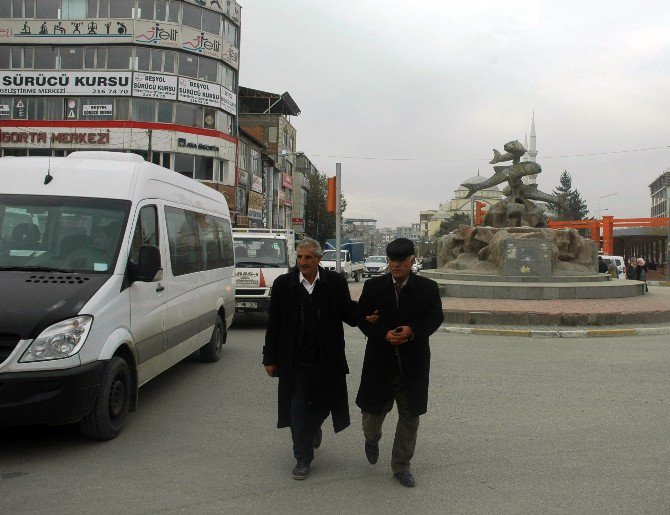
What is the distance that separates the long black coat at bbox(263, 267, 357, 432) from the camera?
4.55 meters

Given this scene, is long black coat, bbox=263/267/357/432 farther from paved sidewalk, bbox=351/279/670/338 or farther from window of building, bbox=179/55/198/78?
window of building, bbox=179/55/198/78

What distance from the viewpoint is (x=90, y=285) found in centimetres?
506

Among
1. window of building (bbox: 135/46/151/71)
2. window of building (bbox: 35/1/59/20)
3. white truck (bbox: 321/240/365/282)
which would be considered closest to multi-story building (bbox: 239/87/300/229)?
white truck (bbox: 321/240/365/282)

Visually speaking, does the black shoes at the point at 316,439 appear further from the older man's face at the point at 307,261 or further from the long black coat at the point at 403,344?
the older man's face at the point at 307,261

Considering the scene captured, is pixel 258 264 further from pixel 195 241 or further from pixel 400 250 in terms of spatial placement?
pixel 400 250

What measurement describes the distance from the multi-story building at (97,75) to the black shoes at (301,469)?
3451 centimetres

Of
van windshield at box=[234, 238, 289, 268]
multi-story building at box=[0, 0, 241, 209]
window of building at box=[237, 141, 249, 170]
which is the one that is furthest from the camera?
window of building at box=[237, 141, 249, 170]

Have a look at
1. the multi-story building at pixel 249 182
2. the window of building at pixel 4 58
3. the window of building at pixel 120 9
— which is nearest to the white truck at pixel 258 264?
the window of building at pixel 120 9

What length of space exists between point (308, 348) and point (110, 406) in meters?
1.91

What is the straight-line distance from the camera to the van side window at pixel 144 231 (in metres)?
5.76

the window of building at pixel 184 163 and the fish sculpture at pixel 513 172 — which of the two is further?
the window of building at pixel 184 163

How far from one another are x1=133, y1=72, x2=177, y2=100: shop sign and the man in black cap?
35.6 m

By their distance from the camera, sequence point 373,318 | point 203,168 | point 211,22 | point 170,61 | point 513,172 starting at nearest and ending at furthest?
point 373,318 → point 513,172 → point 170,61 → point 211,22 → point 203,168

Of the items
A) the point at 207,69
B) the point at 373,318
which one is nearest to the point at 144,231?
the point at 373,318
